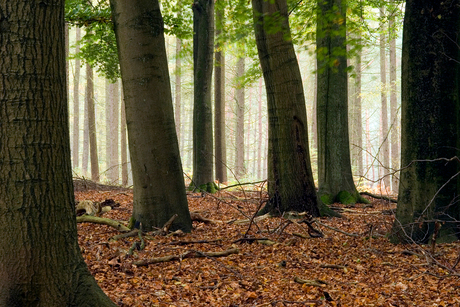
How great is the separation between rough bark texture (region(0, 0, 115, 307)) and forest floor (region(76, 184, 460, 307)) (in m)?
0.91

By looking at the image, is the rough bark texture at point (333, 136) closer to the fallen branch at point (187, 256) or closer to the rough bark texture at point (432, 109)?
the rough bark texture at point (432, 109)

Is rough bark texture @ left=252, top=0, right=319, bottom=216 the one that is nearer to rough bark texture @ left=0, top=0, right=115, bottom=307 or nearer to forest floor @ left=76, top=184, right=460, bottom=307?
forest floor @ left=76, top=184, right=460, bottom=307

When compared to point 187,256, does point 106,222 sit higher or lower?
higher

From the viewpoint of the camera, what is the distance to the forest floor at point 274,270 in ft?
12.0

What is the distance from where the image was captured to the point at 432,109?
5191 mm

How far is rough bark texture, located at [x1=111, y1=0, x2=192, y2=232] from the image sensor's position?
219 inches

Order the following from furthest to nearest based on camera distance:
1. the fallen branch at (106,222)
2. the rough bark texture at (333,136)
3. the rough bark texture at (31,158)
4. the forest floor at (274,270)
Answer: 1. the rough bark texture at (333,136)
2. the fallen branch at (106,222)
3. the forest floor at (274,270)
4. the rough bark texture at (31,158)

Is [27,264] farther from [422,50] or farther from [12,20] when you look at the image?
[422,50]

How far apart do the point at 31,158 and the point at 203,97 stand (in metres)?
9.03

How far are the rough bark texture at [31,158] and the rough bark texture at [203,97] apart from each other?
27.8 ft

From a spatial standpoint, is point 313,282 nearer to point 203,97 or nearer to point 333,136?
point 333,136

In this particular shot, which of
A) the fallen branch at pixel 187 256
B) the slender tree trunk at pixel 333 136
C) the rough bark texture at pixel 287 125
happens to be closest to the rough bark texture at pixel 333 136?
the slender tree trunk at pixel 333 136

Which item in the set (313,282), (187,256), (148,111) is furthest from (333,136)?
(313,282)

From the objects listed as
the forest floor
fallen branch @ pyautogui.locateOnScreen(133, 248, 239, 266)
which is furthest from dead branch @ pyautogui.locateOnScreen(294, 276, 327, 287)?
fallen branch @ pyautogui.locateOnScreen(133, 248, 239, 266)
